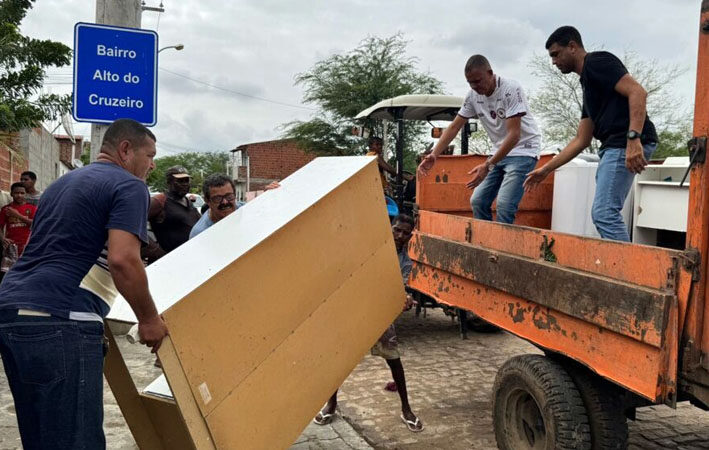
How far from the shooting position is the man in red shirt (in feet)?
22.1

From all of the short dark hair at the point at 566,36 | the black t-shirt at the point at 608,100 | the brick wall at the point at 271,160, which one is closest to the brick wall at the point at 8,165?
the short dark hair at the point at 566,36

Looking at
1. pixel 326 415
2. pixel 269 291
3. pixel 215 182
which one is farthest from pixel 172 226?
pixel 269 291

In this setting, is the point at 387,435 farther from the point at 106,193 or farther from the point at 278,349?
the point at 106,193

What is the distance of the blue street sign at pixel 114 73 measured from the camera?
3.98 metres

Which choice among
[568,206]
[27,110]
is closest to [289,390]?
[568,206]

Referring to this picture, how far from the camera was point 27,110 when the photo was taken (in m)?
7.53

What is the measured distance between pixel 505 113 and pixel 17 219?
17.6 ft

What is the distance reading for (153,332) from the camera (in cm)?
210

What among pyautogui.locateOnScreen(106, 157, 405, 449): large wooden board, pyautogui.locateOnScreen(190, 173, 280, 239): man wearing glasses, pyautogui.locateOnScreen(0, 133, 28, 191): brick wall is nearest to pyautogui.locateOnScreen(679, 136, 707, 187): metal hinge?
pyautogui.locateOnScreen(106, 157, 405, 449): large wooden board

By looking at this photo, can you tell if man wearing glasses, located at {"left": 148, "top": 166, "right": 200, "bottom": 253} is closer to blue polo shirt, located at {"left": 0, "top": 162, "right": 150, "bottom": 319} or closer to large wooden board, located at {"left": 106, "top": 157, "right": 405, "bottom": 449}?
large wooden board, located at {"left": 106, "top": 157, "right": 405, "bottom": 449}

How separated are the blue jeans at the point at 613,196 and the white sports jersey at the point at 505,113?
3.73ft

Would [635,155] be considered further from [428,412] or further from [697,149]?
[428,412]

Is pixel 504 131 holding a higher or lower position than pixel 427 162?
higher

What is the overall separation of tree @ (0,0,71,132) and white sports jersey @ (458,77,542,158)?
5.34 meters
